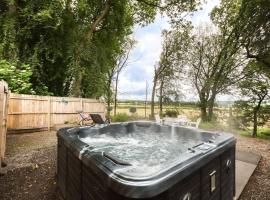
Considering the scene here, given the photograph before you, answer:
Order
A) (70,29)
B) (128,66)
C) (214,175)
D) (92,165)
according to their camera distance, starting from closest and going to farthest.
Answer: (92,165), (214,175), (70,29), (128,66)

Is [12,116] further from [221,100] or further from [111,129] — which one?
[221,100]

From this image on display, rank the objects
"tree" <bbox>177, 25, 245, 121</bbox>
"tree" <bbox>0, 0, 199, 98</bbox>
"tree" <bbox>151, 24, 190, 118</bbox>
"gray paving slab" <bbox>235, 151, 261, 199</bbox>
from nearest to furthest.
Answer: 1. "gray paving slab" <bbox>235, 151, 261, 199</bbox>
2. "tree" <bbox>0, 0, 199, 98</bbox>
3. "tree" <bbox>177, 25, 245, 121</bbox>
4. "tree" <bbox>151, 24, 190, 118</bbox>

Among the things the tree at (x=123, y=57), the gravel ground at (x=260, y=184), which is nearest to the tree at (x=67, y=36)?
the tree at (x=123, y=57)

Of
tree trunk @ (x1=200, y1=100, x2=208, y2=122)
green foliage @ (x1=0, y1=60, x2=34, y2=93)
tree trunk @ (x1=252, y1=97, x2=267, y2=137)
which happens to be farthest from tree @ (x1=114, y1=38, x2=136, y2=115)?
tree trunk @ (x1=252, y1=97, x2=267, y2=137)

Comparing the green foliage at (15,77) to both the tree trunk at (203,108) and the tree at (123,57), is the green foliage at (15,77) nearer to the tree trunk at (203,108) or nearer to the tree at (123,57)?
the tree at (123,57)

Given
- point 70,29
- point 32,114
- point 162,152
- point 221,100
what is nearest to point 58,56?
point 70,29

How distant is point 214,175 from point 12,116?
22.4 feet

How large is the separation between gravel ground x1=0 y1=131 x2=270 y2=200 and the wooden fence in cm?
225

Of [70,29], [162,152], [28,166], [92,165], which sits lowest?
[28,166]

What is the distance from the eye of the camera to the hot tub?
141 centimetres

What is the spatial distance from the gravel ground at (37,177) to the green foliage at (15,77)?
2.72 metres

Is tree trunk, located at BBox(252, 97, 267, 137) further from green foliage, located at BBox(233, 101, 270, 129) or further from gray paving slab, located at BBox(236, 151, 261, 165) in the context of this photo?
gray paving slab, located at BBox(236, 151, 261, 165)

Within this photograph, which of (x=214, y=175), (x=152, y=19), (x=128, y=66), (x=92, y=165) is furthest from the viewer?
(x=128, y=66)

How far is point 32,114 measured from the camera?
753 centimetres
